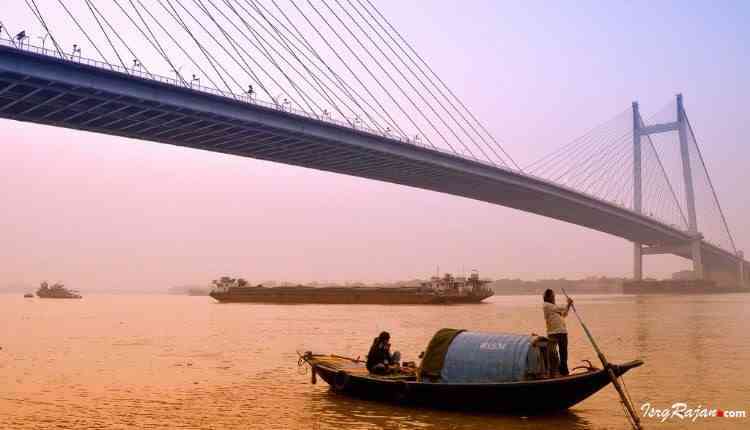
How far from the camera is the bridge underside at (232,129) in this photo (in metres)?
31.4

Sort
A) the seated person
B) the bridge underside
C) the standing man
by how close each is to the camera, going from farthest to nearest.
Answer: the bridge underside < the seated person < the standing man

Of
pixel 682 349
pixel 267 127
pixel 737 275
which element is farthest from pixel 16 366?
pixel 737 275

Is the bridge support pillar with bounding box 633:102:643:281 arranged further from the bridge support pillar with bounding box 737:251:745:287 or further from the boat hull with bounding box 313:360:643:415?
the boat hull with bounding box 313:360:643:415

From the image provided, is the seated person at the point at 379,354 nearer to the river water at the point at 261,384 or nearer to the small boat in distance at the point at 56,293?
the river water at the point at 261,384

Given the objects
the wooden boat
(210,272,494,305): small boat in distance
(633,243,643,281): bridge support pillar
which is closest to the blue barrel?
the wooden boat

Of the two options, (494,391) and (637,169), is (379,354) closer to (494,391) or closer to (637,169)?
(494,391)

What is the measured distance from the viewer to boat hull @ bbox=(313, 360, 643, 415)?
33.5 feet

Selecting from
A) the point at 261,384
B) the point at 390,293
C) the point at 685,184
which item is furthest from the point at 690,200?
the point at 261,384

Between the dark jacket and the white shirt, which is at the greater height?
the white shirt

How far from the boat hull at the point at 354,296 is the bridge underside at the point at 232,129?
966cm

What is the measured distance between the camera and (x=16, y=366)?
58.1 ft

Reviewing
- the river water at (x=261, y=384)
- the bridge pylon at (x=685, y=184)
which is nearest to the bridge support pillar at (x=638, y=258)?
the bridge pylon at (x=685, y=184)

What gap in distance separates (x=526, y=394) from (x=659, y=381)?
16.0 feet

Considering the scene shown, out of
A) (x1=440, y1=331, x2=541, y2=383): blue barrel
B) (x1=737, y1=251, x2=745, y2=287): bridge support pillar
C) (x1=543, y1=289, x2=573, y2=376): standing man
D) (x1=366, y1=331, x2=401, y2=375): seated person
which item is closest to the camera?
(x1=440, y1=331, x2=541, y2=383): blue barrel
